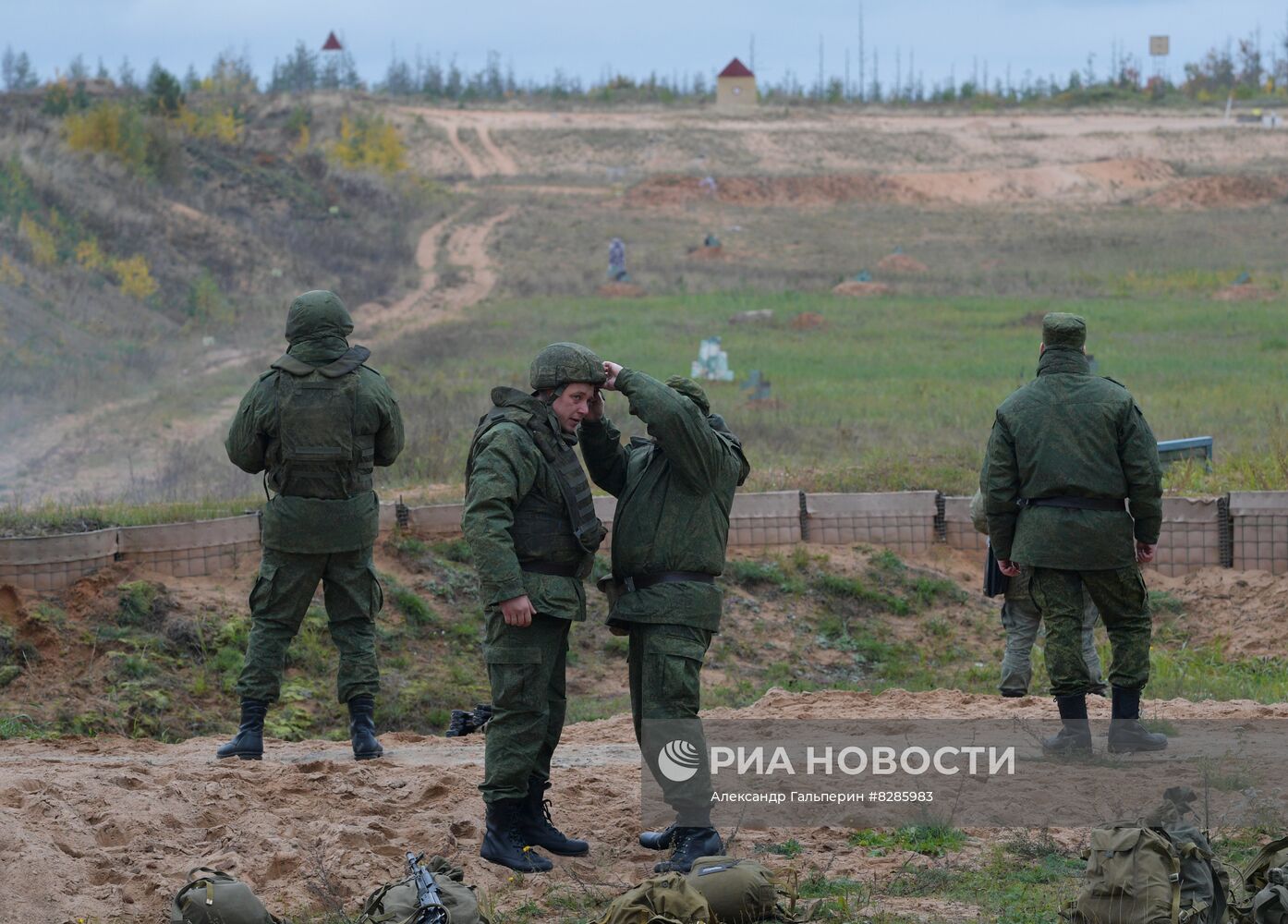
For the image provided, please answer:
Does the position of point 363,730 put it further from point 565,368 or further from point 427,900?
point 427,900

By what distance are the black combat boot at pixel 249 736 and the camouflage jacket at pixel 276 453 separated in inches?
31.1

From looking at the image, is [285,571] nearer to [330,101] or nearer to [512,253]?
[512,253]

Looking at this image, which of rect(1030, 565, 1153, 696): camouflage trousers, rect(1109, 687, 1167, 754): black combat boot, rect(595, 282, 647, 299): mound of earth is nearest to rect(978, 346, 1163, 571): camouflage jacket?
rect(1030, 565, 1153, 696): camouflage trousers

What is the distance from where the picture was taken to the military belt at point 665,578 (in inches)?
233

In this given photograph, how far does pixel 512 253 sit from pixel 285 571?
32.9 m

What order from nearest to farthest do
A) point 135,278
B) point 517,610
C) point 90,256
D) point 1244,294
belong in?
1. point 517,610
2. point 135,278
3. point 90,256
4. point 1244,294

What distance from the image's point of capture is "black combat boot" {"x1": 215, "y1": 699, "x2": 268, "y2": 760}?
739 cm

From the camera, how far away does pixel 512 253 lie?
131ft

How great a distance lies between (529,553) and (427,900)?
1.53m

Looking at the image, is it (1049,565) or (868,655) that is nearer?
(1049,565)

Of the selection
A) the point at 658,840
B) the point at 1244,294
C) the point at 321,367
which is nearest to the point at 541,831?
the point at 658,840

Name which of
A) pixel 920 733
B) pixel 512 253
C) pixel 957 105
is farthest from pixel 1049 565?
pixel 957 105

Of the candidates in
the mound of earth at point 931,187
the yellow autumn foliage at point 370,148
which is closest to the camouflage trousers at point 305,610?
the mound of earth at point 931,187

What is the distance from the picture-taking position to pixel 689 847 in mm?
5723
